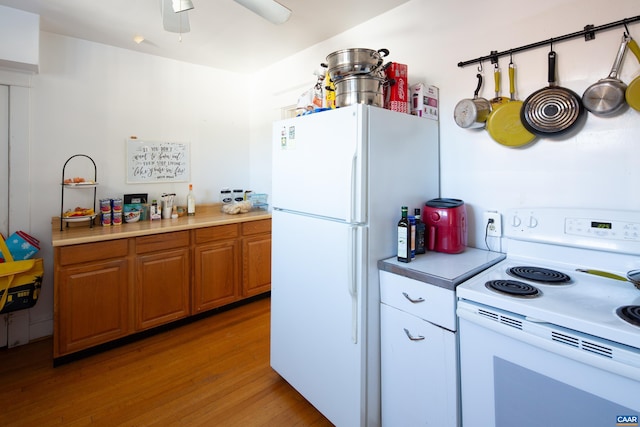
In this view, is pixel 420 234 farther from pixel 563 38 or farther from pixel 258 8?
pixel 258 8

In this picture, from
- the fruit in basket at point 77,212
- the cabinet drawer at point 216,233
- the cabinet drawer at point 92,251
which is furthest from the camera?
the cabinet drawer at point 216,233

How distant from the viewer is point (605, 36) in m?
1.34

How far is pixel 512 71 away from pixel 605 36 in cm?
36

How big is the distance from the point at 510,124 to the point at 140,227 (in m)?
2.71

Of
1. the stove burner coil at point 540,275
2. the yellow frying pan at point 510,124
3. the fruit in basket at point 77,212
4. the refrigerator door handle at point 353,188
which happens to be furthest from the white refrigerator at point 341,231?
the fruit in basket at point 77,212

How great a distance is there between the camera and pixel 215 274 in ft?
9.25

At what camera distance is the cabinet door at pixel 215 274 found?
272cm

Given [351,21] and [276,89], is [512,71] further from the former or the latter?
[276,89]

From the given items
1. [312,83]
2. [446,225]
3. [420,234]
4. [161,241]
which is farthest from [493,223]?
[161,241]

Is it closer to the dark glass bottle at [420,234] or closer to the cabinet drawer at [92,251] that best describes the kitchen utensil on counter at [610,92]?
the dark glass bottle at [420,234]

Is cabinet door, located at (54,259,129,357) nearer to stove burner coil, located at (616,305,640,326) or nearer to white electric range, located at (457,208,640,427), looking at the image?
white electric range, located at (457,208,640,427)

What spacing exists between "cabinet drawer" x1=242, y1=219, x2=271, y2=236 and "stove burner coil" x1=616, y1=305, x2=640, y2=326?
2624mm

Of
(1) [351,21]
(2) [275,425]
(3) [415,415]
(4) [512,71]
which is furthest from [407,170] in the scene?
(2) [275,425]

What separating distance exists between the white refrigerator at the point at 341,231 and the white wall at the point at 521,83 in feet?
0.79
